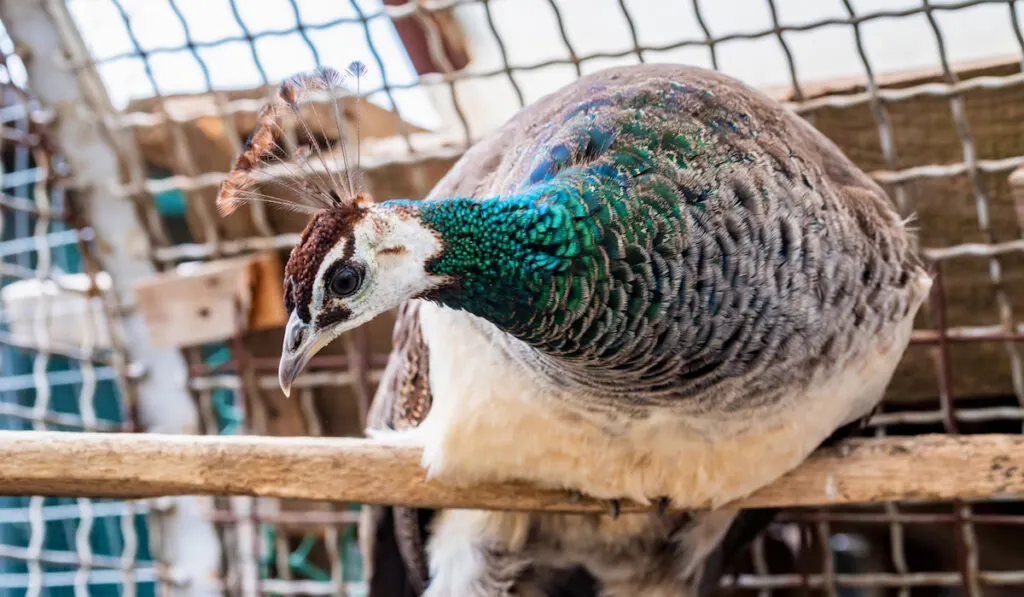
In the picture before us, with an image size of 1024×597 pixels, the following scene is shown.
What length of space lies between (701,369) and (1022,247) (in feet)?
2.48

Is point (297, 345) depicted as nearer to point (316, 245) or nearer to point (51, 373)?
point (316, 245)

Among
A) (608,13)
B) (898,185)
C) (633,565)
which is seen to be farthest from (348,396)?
(898,185)

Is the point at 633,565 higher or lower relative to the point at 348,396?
lower

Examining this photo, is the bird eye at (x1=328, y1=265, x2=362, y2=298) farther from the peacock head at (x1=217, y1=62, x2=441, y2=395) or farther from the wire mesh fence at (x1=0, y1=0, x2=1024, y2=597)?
the wire mesh fence at (x1=0, y1=0, x2=1024, y2=597)

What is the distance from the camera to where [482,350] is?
1119 mm

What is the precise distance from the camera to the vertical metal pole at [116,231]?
179 cm

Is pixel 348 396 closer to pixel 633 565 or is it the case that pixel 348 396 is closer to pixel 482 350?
pixel 633 565

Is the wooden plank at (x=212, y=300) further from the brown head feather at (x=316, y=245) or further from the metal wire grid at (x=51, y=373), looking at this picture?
the brown head feather at (x=316, y=245)

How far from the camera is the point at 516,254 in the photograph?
86cm

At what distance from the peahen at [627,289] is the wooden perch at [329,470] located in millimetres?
39

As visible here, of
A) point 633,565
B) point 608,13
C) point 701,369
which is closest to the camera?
point 701,369

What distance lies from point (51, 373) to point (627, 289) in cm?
164

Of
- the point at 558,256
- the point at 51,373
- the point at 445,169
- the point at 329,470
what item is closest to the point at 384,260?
the point at 558,256

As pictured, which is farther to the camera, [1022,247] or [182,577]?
[182,577]
